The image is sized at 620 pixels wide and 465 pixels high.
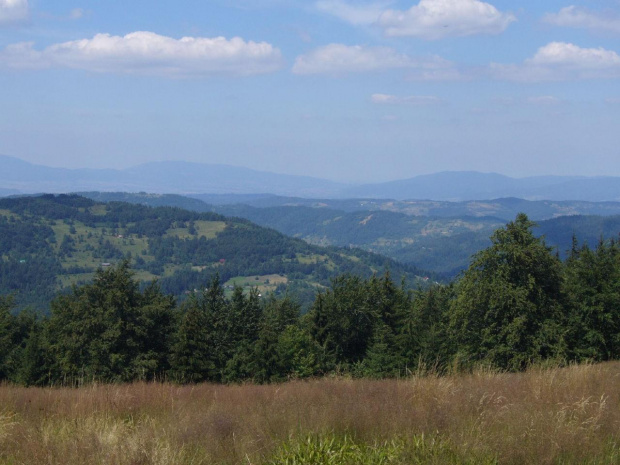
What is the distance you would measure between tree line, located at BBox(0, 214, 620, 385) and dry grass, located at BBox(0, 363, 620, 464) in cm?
895

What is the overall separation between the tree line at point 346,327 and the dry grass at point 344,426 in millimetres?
8948

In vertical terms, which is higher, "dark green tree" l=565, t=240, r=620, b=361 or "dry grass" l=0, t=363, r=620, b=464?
"dry grass" l=0, t=363, r=620, b=464

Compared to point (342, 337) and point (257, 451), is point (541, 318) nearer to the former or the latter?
point (342, 337)

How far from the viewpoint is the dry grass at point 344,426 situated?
4840 mm

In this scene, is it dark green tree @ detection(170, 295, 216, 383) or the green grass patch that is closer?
the green grass patch

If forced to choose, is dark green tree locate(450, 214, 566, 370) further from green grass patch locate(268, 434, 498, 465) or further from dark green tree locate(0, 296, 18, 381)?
dark green tree locate(0, 296, 18, 381)

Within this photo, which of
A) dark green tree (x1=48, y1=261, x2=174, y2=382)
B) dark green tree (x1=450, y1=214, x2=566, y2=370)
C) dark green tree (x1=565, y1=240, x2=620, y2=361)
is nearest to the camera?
dark green tree (x1=450, y1=214, x2=566, y2=370)

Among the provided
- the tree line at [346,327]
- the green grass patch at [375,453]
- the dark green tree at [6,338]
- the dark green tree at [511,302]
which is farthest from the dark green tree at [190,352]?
the green grass patch at [375,453]

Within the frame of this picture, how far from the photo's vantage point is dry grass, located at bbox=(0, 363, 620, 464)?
484cm

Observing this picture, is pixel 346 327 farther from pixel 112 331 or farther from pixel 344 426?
pixel 344 426

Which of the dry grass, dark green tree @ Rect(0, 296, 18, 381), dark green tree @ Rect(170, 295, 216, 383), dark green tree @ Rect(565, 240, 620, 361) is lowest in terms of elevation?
dark green tree @ Rect(0, 296, 18, 381)

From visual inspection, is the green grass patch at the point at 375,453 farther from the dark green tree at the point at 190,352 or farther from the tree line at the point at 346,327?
the dark green tree at the point at 190,352

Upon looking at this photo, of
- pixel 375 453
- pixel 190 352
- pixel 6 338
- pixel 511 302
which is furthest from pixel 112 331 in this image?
pixel 375 453

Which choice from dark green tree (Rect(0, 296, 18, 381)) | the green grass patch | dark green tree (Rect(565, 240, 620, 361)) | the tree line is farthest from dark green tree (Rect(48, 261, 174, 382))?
the green grass patch
